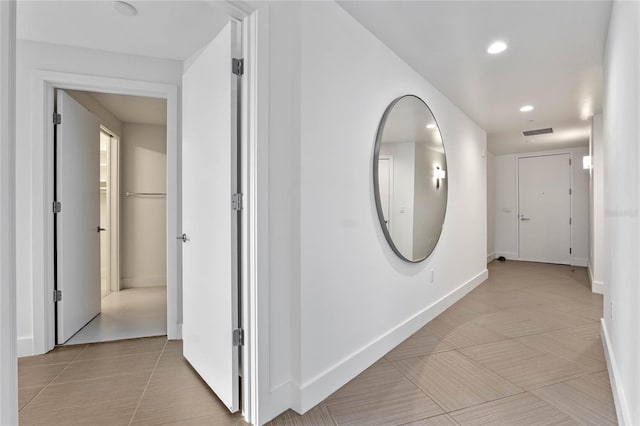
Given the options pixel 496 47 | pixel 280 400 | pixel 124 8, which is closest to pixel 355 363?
pixel 280 400

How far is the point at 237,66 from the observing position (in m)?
1.69

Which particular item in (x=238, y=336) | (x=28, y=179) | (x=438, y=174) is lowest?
(x=238, y=336)

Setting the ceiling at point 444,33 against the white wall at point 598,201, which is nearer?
the ceiling at point 444,33

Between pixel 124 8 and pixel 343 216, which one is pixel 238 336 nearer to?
pixel 343 216

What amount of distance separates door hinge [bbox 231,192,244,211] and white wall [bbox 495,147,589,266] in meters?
6.93

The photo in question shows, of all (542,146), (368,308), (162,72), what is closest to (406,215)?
(368,308)

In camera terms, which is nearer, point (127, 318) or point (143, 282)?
point (127, 318)

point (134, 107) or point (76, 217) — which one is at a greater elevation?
point (134, 107)

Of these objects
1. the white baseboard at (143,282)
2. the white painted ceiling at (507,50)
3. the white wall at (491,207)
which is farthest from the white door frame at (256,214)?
the white wall at (491,207)

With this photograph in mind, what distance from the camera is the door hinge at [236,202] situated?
1.68 m

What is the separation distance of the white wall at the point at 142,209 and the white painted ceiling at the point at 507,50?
3661mm

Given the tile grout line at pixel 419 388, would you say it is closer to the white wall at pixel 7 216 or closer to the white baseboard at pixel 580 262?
the white wall at pixel 7 216

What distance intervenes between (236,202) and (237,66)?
72 centimetres

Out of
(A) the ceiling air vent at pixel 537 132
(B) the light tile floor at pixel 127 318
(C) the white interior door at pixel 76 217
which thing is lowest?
(B) the light tile floor at pixel 127 318
